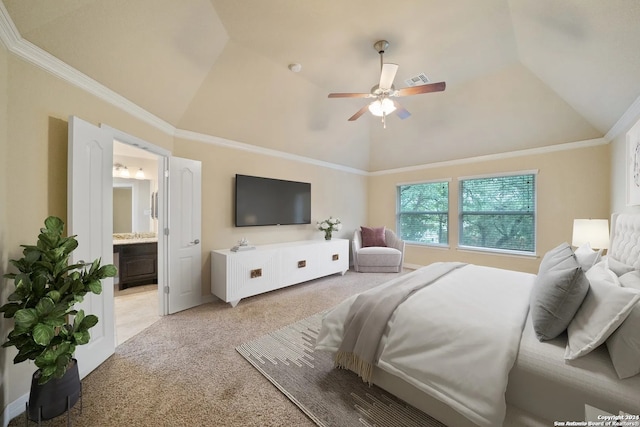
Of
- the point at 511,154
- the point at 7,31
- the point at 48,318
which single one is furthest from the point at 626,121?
the point at 7,31

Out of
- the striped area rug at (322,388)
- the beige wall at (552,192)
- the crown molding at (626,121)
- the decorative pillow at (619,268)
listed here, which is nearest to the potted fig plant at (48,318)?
the striped area rug at (322,388)

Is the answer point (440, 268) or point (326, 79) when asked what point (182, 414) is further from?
point (326, 79)

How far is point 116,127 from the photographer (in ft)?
7.53

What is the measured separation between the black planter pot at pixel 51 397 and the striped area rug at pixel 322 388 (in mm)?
1097

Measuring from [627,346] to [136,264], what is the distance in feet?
17.1

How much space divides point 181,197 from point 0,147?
1.66 meters

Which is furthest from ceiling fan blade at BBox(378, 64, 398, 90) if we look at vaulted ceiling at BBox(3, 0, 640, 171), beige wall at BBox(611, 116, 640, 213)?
Answer: beige wall at BBox(611, 116, 640, 213)

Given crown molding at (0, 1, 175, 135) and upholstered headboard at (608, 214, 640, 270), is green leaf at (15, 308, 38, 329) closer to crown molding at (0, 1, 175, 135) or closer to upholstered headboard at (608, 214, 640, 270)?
crown molding at (0, 1, 175, 135)

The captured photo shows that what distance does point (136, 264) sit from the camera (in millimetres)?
3943

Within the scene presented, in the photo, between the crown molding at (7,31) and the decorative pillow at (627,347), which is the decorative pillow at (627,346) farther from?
the crown molding at (7,31)

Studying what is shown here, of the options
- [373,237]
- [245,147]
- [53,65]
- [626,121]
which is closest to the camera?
[53,65]

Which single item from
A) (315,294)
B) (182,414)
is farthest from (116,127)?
(315,294)

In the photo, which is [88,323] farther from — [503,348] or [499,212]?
[499,212]

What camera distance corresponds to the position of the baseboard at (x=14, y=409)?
1443mm
